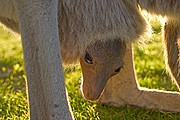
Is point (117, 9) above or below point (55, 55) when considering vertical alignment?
above

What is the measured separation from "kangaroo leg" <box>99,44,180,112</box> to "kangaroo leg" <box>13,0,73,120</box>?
3.51 ft

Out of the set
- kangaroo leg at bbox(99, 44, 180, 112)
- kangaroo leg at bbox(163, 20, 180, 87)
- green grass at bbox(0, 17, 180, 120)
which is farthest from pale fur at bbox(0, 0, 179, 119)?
kangaroo leg at bbox(99, 44, 180, 112)

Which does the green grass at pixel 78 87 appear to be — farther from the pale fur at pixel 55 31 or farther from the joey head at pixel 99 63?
the pale fur at pixel 55 31

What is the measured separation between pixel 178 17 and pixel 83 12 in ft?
1.50

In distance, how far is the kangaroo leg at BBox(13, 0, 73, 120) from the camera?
8.71ft

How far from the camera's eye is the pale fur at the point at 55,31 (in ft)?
8.73

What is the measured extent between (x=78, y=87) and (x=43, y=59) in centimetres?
163

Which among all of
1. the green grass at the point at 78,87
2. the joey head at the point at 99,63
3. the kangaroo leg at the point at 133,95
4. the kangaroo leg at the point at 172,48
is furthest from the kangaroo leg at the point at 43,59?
the kangaroo leg at the point at 133,95

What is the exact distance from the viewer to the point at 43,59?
105 inches

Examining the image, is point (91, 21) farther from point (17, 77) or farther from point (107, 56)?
point (17, 77)

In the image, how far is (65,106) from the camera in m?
2.67

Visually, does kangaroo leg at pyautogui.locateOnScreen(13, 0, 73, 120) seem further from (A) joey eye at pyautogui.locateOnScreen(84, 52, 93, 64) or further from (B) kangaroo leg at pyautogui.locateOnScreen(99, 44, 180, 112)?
(B) kangaroo leg at pyautogui.locateOnScreen(99, 44, 180, 112)

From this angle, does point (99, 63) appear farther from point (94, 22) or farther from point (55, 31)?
point (55, 31)

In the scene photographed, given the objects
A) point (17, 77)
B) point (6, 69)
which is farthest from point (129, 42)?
point (6, 69)
